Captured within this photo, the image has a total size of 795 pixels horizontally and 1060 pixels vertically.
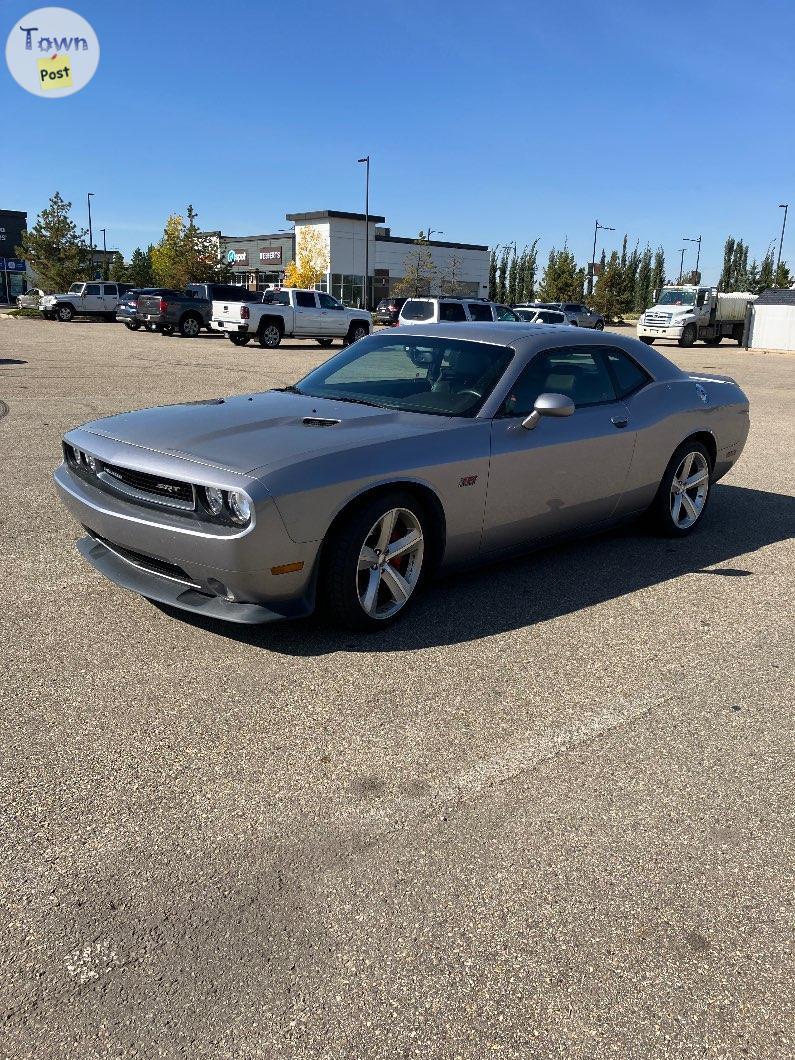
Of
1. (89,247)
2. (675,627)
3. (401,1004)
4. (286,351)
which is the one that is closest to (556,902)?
(401,1004)

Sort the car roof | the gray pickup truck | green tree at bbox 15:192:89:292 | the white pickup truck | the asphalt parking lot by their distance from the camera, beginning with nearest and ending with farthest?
the asphalt parking lot → the car roof → the white pickup truck → the gray pickup truck → green tree at bbox 15:192:89:292

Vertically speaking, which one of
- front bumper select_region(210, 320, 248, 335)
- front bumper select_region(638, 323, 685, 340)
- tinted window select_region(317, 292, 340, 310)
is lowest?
front bumper select_region(638, 323, 685, 340)

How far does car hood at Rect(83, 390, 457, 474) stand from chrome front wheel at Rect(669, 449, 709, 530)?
2268 mm

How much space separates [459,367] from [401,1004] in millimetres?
3549

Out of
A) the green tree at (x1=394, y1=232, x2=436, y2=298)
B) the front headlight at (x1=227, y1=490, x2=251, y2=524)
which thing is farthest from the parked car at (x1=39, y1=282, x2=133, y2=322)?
the front headlight at (x1=227, y1=490, x2=251, y2=524)

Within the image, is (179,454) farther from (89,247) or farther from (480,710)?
(89,247)

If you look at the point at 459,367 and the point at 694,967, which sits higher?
the point at 459,367

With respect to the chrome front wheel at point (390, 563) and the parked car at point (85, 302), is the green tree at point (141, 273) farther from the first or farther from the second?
the chrome front wheel at point (390, 563)

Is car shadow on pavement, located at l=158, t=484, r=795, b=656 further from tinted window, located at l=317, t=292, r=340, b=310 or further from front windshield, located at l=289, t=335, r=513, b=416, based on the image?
tinted window, located at l=317, t=292, r=340, b=310

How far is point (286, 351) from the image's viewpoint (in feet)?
82.5

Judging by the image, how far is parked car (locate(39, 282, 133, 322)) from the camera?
136 feet

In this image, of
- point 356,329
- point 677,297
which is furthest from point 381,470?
point 677,297

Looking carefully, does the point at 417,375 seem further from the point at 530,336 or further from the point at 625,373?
the point at 625,373

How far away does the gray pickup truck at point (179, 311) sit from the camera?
30.5 metres
